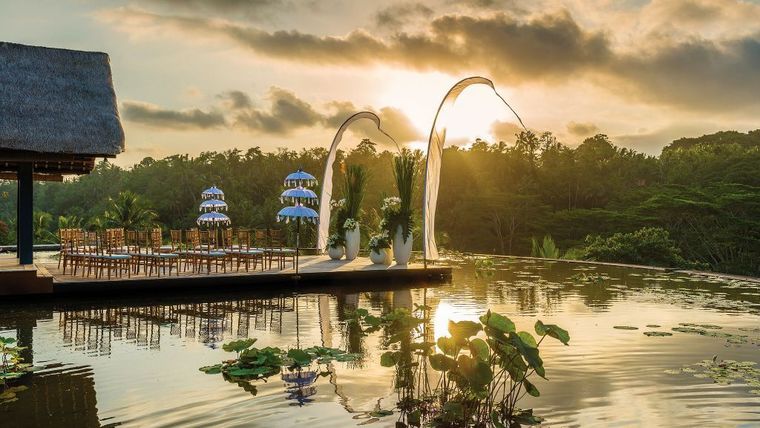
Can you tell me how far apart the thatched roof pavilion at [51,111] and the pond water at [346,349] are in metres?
2.82

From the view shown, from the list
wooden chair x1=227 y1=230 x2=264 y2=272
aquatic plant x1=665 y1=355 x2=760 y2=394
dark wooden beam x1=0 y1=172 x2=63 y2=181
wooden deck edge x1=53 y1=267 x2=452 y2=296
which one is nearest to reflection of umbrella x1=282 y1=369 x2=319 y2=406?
aquatic plant x1=665 y1=355 x2=760 y2=394

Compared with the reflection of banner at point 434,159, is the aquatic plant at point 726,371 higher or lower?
lower

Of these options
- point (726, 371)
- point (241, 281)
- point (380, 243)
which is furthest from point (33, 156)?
point (726, 371)

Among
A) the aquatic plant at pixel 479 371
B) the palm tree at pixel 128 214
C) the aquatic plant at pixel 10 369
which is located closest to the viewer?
the aquatic plant at pixel 479 371

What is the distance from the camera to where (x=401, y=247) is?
16438mm

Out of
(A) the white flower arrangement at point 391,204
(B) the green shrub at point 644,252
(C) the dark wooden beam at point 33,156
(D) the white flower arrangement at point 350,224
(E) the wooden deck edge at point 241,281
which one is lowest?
(E) the wooden deck edge at point 241,281

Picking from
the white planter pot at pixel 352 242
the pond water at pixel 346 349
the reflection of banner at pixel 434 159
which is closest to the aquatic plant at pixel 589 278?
the pond water at pixel 346 349

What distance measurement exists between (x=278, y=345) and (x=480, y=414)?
3437 mm

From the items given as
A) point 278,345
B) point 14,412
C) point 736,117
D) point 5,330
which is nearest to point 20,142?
point 5,330

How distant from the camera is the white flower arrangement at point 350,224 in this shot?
18.1m

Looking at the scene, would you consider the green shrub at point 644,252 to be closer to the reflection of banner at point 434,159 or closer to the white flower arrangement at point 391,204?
the reflection of banner at point 434,159

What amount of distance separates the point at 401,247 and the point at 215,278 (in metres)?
4.65

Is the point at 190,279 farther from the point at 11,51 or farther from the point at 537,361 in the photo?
the point at 537,361

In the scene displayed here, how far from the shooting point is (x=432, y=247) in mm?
16297
